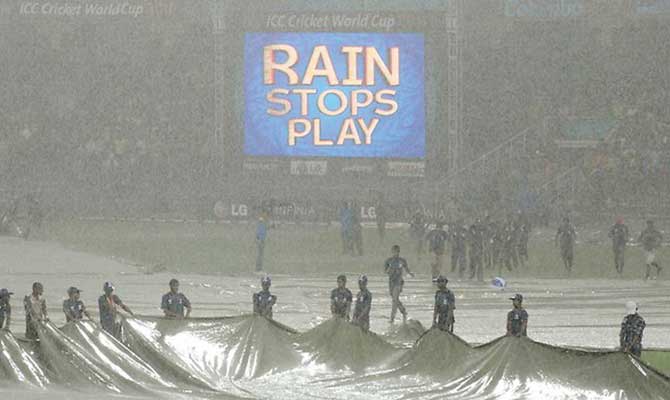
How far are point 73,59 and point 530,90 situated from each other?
16147 millimetres

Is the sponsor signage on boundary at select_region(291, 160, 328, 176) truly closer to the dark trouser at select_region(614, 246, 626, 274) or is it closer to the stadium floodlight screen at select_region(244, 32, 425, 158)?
the stadium floodlight screen at select_region(244, 32, 425, 158)

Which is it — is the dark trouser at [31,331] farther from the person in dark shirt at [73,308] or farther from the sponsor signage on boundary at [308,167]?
the sponsor signage on boundary at [308,167]

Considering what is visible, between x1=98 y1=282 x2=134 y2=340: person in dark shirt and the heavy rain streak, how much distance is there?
20.8ft

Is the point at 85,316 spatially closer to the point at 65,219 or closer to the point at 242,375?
the point at 242,375

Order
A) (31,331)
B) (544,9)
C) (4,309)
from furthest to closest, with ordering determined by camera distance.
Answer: (544,9), (4,309), (31,331)

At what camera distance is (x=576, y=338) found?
24812mm

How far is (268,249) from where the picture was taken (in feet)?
133

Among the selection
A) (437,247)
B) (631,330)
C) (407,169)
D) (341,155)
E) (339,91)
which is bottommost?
(631,330)

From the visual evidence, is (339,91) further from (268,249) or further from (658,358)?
(658,358)

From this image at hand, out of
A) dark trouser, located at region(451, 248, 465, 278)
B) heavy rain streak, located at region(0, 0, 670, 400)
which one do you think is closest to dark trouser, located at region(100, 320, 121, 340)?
heavy rain streak, located at region(0, 0, 670, 400)

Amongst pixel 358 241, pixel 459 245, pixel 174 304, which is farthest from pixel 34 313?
pixel 358 241

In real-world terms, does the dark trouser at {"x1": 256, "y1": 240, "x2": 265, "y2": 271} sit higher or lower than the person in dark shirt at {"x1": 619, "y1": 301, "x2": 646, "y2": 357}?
higher

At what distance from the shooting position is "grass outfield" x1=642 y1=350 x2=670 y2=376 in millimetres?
21625

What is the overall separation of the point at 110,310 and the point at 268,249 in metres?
20.3
